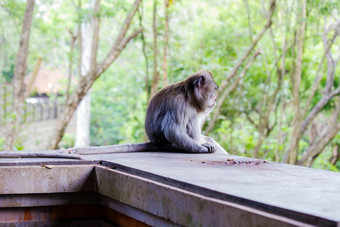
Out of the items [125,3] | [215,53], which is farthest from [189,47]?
[125,3]

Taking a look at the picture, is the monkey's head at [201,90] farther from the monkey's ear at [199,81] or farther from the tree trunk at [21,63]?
the tree trunk at [21,63]

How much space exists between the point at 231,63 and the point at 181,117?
6.26 metres

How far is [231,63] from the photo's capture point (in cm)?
1012

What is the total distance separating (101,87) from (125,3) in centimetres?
934

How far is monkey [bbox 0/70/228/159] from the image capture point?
156 inches

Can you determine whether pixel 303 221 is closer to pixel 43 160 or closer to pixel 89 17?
pixel 43 160

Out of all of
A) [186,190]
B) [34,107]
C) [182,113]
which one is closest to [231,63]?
[182,113]

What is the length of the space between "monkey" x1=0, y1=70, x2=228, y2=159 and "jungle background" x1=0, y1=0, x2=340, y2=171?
3606 mm

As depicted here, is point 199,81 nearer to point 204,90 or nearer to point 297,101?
point 204,90

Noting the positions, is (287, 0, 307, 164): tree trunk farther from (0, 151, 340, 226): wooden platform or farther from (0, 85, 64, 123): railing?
(0, 151, 340, 226): wooden platform

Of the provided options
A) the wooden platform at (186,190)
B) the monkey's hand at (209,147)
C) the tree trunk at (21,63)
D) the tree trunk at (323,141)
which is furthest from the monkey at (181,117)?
the tree trunk at (21,63)

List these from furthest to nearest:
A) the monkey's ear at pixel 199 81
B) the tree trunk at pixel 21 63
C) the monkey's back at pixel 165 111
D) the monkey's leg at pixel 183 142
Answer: the tree trunk at pixel 21 63 < the monkey's ear at pixel 199 81 < the monkey's back at pixel 165 111 < the monkey's leg at pixel 183 142

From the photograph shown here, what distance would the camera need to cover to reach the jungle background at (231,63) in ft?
26.9

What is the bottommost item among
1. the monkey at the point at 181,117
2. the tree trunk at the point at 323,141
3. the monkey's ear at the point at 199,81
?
the tree trunk at the point at 323,141
